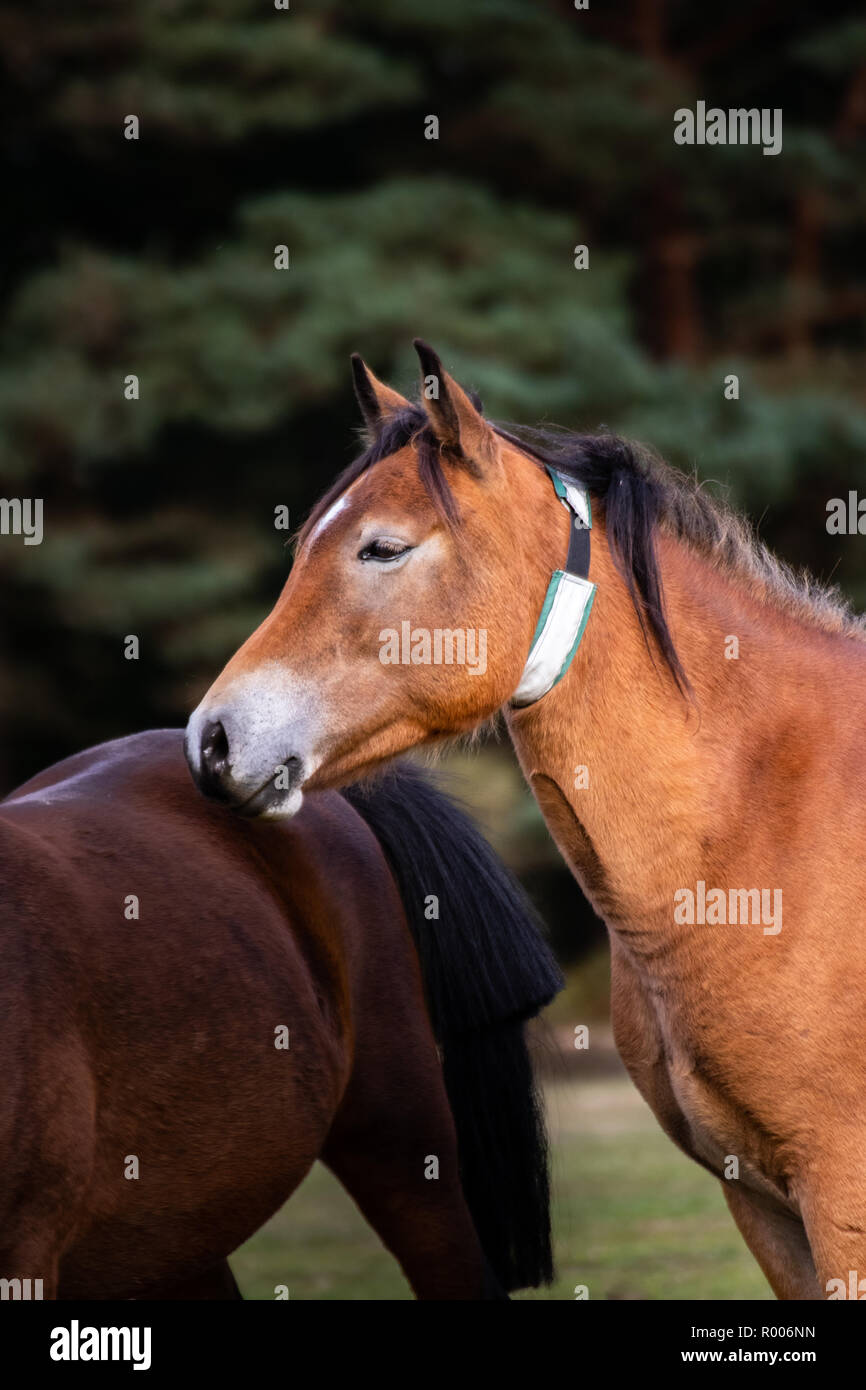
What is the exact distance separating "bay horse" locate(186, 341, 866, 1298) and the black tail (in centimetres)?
92

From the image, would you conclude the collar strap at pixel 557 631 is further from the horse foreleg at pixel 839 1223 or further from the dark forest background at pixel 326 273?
the dark forest background at pixel 326 273

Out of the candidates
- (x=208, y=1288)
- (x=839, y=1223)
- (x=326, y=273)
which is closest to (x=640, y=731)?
(x=839, y=1223)

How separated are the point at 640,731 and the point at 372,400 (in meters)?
0.98

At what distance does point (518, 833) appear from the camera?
12812 mm

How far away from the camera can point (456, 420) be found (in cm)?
302

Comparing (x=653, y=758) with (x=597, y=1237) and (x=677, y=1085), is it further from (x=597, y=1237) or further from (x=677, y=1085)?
(x=597, y=1237)

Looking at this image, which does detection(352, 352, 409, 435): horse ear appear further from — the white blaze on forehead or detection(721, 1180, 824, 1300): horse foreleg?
detection(721, 1180, 824, 1300): horse foreleg

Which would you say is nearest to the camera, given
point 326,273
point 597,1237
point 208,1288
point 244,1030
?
point 244,1030

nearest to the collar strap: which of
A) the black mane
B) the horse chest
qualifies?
the black mane

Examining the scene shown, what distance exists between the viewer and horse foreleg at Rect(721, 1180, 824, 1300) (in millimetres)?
3330

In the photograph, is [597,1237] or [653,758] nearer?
[653,758]

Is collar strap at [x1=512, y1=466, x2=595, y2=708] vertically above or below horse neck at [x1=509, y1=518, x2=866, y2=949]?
above

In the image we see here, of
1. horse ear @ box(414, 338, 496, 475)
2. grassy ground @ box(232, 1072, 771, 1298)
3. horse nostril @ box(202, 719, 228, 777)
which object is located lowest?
grassy ground @ box(232, 1072, 771, 1298)
